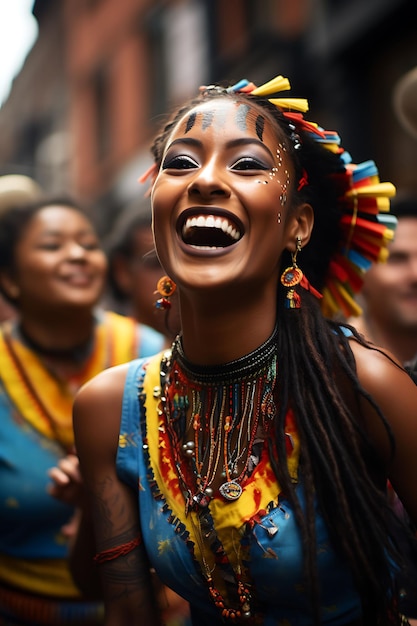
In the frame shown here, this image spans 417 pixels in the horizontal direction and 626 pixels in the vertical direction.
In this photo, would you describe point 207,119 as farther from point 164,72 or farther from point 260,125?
point 164,72

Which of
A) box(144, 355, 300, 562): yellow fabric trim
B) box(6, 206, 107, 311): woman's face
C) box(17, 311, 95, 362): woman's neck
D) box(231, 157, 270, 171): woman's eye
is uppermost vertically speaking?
box(231, 157, 270, 171): woman's eye

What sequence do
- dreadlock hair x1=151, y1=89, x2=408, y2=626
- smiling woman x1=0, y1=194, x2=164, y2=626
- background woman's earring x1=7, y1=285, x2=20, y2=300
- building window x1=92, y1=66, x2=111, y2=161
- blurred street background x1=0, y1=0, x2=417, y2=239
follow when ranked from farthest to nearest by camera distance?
building window x1=92, y1=66, x2=111, y2=161 < blurred street background x1=0, y1=0, x2=417, y2=239 < background woman's earring x1=7, y1=285, x2=20, y2=300 < smiling woman x1=0, y1=194, x2=164, y2=626 < dreadlock hair x1=151, y1=89, x2=408, y2=626

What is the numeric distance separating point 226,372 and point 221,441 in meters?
0.17

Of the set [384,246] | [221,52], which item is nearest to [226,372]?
Answer: [384,246]

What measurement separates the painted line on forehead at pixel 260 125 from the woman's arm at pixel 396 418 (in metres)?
0.61

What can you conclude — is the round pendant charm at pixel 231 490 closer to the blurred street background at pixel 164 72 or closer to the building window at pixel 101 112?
the blurred street background at pixel 164 72

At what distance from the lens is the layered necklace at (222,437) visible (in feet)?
6.28

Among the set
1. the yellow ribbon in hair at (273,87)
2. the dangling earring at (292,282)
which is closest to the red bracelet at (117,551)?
the dangling earring at (292,282)

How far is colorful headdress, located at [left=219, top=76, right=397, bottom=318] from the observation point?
6.84ft

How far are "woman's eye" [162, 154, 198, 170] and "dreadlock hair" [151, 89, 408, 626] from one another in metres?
0.23

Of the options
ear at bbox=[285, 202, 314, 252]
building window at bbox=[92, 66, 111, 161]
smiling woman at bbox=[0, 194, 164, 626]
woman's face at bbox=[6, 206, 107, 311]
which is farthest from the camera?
building window at bbox=[92, 66, 111, 161]

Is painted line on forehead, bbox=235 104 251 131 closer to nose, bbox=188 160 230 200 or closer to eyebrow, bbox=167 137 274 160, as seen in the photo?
eyebrow, bbox=167 137 274 160

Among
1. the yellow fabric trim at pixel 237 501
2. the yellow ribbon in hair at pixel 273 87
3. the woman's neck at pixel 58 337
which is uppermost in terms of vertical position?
the yellow ribbon in hair at pixel 273 87

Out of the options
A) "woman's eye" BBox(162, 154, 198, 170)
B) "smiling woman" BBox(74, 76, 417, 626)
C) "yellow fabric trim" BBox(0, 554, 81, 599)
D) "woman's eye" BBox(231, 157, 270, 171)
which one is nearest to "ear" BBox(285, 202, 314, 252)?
"smiling woman" BBox(74, 76, 417, 626)
